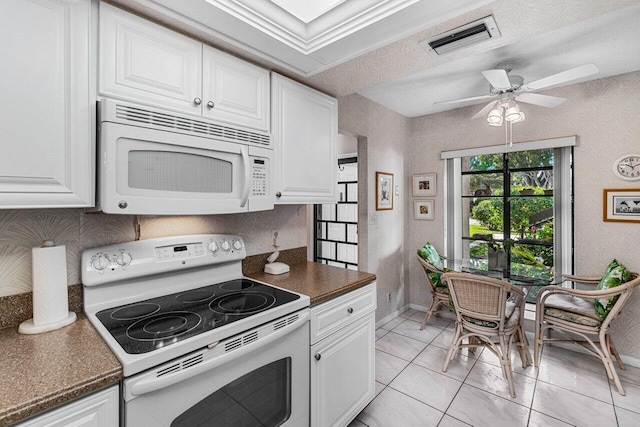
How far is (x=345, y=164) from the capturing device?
4152 mm

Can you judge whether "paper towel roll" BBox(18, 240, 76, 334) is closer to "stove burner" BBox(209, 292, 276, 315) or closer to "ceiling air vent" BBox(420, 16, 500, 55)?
"stove burner" BBox(209, 292, 276, 315)

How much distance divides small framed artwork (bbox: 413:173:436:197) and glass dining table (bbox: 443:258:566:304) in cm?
101

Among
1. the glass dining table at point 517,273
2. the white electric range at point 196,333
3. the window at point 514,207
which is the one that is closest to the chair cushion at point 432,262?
the glass dining table at point 517,273

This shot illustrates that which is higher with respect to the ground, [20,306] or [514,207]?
[514,207]

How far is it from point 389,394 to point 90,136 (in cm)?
240

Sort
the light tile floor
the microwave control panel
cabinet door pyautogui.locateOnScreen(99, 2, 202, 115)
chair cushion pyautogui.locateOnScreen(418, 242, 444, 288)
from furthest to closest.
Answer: chair cushion pyautogui.locateOnScreen(418, 242, 444, 288)
the light tile floor
the microwave control panel
cabinet door pyautogui.locateOnScreen(99, 2, 202, 115)

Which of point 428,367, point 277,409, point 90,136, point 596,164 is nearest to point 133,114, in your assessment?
point 90,136

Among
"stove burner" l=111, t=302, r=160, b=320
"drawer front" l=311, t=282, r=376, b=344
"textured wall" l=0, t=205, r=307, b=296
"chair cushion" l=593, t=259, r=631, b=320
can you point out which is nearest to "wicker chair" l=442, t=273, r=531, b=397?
A: "chair cushion" l=593, t=259, r=631, b=320

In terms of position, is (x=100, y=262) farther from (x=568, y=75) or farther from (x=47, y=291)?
(x=568, y=75)

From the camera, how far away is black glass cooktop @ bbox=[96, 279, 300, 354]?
1.07m

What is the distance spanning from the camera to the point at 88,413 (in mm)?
855

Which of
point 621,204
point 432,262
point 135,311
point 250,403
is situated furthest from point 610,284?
point 135,311

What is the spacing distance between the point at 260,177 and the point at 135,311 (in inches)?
33.7

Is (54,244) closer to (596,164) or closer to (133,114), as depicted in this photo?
(133,114)
